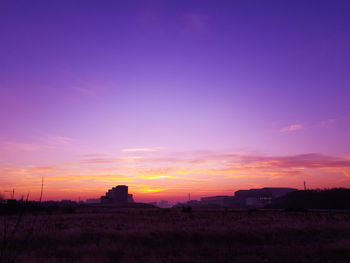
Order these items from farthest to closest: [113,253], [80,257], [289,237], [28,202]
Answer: [289,237] < [113,253] < [80,257] < [28,202]

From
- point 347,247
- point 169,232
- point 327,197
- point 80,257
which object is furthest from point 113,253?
point 327,197

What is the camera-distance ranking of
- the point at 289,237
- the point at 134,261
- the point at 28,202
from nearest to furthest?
1. the point at 28,202
2. the point at 134,261
3. the point at 289,237

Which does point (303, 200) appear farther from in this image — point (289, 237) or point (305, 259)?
point (305, 259)

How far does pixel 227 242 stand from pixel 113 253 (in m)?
8.14

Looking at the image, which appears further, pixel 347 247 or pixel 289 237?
pixel 289 237

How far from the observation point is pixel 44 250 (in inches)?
704

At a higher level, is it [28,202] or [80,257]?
[28,202]

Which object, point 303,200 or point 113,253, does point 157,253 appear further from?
point 303,200

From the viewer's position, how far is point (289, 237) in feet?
73.1

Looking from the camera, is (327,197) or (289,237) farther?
(327,197)

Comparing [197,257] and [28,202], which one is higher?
[28,202]

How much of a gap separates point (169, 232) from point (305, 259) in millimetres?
10777

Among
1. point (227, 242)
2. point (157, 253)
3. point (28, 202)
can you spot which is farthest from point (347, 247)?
point (28, 202)

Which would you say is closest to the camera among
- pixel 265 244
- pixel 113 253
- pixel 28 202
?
pixel 28 202
